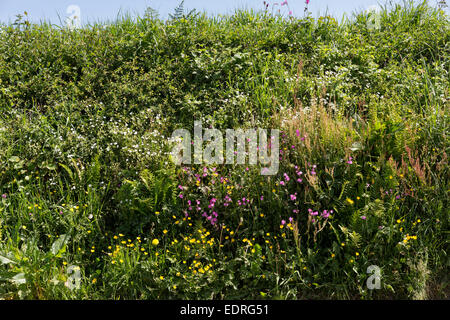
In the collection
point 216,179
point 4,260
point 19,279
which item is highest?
point 216,179

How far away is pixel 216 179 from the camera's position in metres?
4.32

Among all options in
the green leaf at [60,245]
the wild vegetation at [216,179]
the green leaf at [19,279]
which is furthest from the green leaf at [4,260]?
the green leaf at [60,245]

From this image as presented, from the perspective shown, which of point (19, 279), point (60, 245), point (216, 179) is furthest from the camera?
point (216, 179)

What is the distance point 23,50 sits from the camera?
22.3 feet

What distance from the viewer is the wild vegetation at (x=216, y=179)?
144 inches

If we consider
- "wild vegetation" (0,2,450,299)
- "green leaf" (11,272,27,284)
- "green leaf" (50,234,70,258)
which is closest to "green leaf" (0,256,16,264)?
"wild vegetation" (0,2,450,299)

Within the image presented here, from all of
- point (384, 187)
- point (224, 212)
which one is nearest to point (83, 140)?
point (224, 212)

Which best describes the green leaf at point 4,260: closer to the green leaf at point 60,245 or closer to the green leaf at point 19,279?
the green leaf at point 19,279

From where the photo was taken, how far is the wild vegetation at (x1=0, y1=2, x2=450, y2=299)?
3.65 meters

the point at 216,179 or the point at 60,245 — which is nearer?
the point at 60,245

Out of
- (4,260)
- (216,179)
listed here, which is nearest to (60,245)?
(4,260)

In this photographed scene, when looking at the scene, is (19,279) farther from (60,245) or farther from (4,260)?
(60,245)

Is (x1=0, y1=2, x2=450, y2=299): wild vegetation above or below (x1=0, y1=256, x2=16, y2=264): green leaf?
above

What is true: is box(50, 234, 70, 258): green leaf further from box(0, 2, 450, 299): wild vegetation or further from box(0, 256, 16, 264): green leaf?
box(0, 256, 16, 264): green leaf
